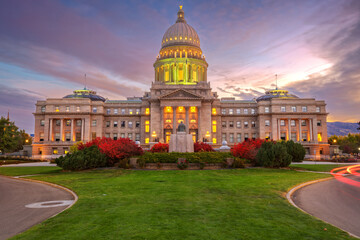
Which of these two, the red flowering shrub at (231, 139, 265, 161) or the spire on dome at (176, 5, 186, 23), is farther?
the spire on dome at (176, 5, 186, 23)

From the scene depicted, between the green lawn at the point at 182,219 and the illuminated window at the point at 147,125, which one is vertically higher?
the illuminated window at the point at 147,125

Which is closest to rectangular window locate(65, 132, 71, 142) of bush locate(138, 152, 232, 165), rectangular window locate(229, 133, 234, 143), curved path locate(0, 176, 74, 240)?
rectangular window locate(229, 133, 234, 143)

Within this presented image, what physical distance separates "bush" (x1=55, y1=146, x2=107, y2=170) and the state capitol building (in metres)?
46.3

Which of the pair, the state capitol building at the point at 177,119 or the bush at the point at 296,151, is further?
the state capitol building at the point at 177,119

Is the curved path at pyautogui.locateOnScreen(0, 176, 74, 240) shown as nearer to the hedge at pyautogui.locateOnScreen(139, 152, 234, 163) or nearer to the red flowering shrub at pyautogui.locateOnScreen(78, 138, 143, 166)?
the red flowering shrub at pyautogui.locateOnScreen(78, 138, 143, 166)

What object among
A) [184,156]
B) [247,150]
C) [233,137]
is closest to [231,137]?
[233,137]

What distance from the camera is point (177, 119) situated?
81125 mm

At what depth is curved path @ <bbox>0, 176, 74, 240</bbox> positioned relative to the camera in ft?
32.0

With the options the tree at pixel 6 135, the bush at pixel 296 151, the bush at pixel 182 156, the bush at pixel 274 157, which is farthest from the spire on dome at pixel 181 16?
the bush at pixel 274 157

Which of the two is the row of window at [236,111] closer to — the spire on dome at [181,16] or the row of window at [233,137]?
the row of window at [233,137]

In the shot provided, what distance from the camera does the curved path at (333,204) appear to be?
10680mm

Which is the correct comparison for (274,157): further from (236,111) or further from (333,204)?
(236,111)

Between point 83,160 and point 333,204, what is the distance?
2436cm

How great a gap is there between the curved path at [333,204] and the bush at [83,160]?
2174 cm
